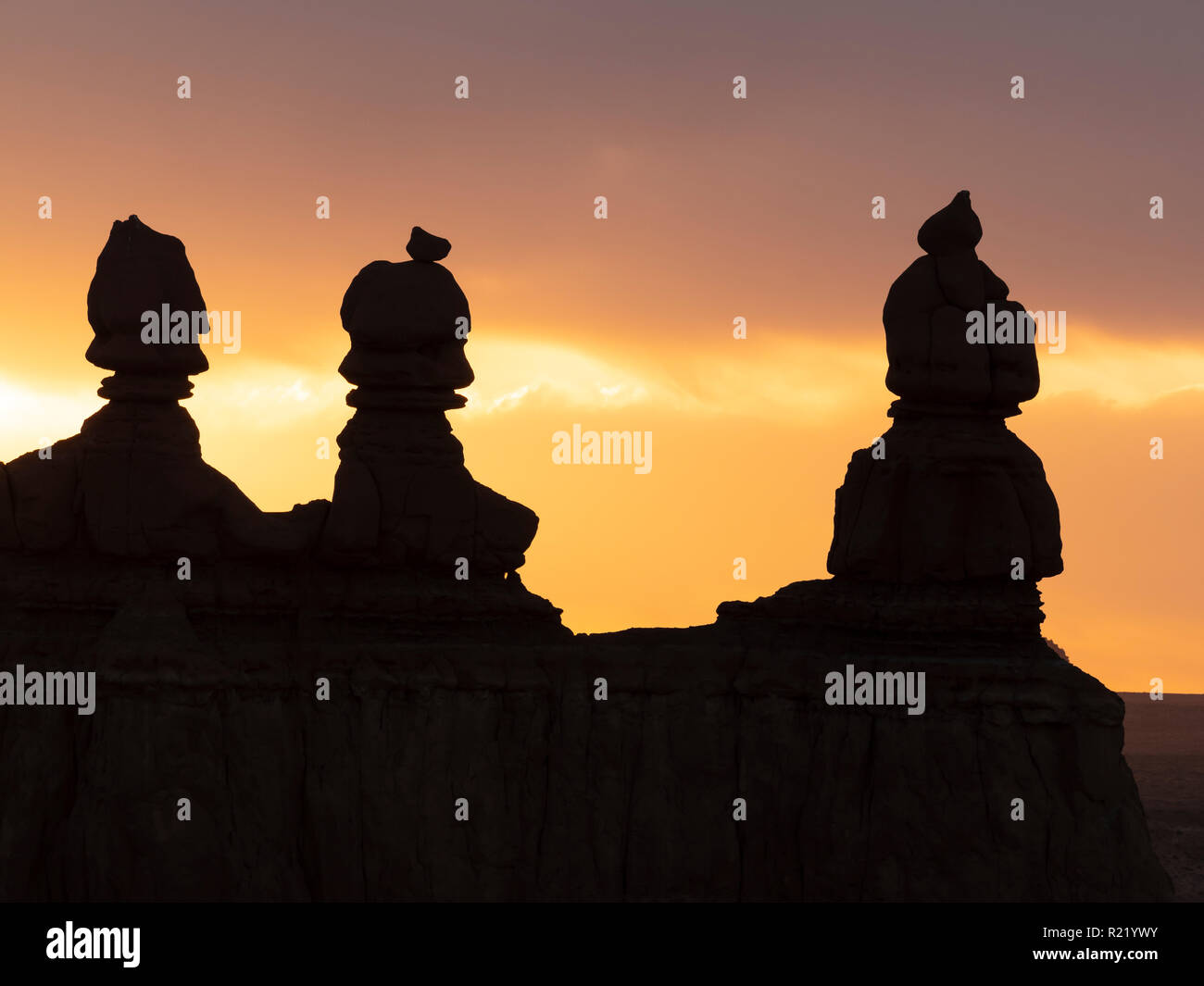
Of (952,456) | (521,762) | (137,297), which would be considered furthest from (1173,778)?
(137,297)

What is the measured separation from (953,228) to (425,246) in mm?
10049

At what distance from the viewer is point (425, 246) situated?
41.9m

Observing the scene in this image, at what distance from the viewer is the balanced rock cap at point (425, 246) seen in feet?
138

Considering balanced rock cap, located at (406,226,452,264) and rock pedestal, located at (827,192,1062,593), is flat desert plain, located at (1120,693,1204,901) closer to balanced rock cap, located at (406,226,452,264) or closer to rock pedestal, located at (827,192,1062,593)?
rock pedestal, located at (827,192,1062,593)

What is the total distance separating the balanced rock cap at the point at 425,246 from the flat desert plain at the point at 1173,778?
103 feet

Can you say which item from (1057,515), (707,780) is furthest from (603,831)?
(1057,515)

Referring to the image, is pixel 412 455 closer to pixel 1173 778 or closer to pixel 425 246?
pixel 425 246

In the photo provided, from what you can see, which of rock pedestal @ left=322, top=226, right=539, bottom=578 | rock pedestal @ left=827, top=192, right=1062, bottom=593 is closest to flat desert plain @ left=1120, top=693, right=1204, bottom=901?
rock pedestal @ left=827, top=192, right=1062, bottom=593

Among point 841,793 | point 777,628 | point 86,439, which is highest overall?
point 86,439

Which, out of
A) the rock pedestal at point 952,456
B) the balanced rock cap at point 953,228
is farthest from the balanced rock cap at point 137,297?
the balanced rock cap at point 953,228

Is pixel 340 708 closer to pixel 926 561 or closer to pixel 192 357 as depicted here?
pixel 192 357

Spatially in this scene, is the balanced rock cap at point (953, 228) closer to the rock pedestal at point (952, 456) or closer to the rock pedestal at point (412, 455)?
the rock pedestal at point (952, 456)
